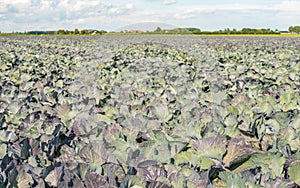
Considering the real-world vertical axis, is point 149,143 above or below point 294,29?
above

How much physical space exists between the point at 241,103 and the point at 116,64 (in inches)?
192

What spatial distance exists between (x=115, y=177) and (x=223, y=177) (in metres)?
0.41

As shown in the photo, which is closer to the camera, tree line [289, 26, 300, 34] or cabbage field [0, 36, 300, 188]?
cabbage field [0, 36, 300, 188]

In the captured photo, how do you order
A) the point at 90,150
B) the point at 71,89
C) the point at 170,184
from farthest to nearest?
1. the point at 71,89
2. the point at 90,150
3. the point at 170,184

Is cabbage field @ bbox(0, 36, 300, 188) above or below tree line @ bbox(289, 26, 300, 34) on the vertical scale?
above

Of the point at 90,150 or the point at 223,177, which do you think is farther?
the point at 90,150

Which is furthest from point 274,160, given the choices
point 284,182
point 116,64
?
point 116,64

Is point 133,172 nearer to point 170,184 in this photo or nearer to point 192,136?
point 170,184

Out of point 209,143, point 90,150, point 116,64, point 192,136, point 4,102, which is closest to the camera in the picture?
point 90,150

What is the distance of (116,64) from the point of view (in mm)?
7691

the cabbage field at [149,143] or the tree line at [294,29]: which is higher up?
the cabbage field at [149,143]

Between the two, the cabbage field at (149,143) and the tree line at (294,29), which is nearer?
the cabbage field at (149,143)

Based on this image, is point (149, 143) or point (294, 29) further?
point (294, 29)

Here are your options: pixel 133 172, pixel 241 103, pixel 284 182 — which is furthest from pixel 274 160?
pixel 241 103
